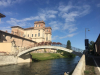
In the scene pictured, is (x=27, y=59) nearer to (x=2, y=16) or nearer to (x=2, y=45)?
(x=2, y=45)

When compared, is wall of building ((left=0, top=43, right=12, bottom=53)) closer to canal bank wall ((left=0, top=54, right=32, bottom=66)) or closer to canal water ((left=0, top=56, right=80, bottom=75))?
canal bank wall ((left=0, top=54, right=32, bottom=66))

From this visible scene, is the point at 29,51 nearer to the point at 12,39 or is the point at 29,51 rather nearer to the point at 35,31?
the point at 12,39

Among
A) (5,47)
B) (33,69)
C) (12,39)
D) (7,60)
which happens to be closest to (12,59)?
(7,60)

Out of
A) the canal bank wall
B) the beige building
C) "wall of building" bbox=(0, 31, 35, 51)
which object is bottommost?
the canal bank wall

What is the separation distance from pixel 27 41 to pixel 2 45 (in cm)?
2181

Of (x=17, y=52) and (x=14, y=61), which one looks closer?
(x=14, y=61)

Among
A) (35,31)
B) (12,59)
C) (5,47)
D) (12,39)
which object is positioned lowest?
(12,59)

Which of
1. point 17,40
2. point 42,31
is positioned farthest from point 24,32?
point 17,40

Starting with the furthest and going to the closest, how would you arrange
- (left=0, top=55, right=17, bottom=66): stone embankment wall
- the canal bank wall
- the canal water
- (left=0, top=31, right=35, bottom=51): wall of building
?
(left=0, top=31, right=35, bottom=51): wall of building → the canal bank wall → (left=0, top=55, right=17, bottom=66): stone embankment wall → the canal water

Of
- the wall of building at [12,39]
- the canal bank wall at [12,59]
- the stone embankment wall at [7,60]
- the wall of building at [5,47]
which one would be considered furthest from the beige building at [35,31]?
the stone embankment wall at [7,60]

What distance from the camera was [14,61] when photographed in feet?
89.2

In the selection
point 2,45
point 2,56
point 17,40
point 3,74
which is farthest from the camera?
point 17,40

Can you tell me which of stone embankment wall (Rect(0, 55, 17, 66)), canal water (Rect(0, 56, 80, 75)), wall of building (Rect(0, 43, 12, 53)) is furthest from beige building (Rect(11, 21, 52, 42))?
canal water (Rect(0, 56, 80, 75))

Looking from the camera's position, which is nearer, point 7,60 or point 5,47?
point 7,60
